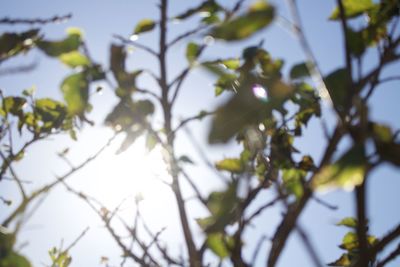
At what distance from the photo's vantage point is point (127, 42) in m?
1.37

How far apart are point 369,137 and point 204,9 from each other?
0.90 meters

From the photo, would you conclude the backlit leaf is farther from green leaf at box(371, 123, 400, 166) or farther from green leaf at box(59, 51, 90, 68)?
green leaf at box(59, 51, 90, 68)

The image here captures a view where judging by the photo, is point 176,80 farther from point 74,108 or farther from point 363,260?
point 363,260

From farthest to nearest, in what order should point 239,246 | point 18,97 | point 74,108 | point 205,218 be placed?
point 18,97
point 205,218
point 239,246
point 74,108

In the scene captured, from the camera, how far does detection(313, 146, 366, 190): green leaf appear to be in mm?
569

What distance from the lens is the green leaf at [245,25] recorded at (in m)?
0.62

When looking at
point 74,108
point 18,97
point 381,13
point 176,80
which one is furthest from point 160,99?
point 18,97

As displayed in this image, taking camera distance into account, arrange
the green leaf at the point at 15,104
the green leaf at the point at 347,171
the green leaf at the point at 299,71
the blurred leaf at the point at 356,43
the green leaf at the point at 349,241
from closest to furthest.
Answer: the green leaf at the point at 347,171 → the blurred leaf at the point at 356,43 → the green leaf at the point at 299,71 → the green leaf at the point at 349,241 → the green leaf at the point at 15,104

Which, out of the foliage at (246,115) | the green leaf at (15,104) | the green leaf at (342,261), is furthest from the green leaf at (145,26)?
the green leaf at (15,104)

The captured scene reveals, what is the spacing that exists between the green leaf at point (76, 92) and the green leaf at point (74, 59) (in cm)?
6

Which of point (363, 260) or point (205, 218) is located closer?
point (363, 260)

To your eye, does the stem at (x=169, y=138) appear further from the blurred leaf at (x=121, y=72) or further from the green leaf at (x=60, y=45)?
the green leaf at (x=60, y=45)

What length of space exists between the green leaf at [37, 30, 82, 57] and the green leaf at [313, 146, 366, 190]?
0.92 metres

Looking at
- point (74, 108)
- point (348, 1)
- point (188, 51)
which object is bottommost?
point (74, 108)
